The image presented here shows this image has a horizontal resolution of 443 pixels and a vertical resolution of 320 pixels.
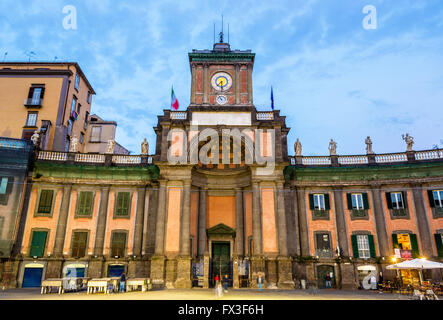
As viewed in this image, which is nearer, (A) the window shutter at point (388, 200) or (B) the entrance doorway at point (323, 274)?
(B) the entrance doorway at point (323, 274)

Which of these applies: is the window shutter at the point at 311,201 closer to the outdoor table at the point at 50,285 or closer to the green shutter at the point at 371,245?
the green shutter at the point at 371,245

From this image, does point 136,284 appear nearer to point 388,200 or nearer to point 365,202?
point 365,202

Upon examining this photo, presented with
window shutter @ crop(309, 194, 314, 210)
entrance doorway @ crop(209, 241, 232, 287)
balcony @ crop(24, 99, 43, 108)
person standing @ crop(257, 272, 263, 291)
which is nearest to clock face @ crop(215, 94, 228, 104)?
window shutter @ crop(309, 194, 314, 210)

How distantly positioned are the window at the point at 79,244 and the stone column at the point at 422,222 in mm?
30290

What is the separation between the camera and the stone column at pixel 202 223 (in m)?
30.0

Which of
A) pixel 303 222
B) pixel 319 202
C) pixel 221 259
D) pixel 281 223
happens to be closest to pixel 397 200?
pixel 319 202

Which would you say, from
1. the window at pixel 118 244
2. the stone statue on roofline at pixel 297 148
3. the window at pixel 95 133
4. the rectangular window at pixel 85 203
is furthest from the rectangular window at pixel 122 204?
the window at pixel 95 133

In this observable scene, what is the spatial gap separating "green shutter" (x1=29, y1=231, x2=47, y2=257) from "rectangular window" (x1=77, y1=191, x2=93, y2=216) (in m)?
3.53

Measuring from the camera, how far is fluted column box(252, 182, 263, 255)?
2665 centimetres

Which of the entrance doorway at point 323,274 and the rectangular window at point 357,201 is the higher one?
the rectangular window at point 357,201

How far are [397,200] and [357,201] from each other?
137 inches

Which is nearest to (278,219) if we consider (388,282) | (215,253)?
(215,253)
